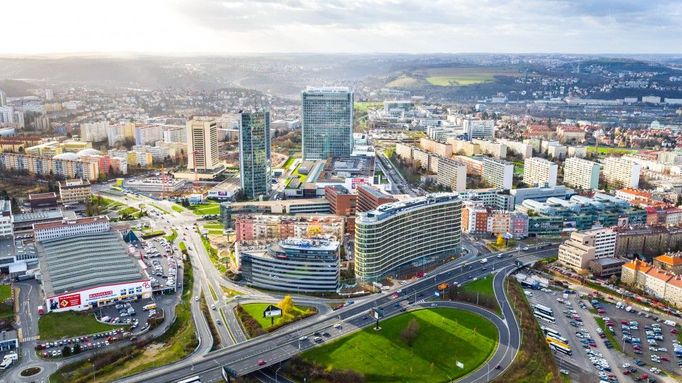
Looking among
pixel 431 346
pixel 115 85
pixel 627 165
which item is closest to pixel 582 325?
pixel 431 346

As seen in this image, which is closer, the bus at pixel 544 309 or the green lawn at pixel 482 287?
the bus at pixel 544 309

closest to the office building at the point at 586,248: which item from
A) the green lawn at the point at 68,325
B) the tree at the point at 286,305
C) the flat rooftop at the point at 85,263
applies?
the tree at the point at 286,305

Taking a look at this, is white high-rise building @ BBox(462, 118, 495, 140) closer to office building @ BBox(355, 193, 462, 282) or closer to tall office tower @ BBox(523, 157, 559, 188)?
tall office tower @ BBox(523, 157, 559, 188)

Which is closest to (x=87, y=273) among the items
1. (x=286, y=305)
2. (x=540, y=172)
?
(x=286, y=305)

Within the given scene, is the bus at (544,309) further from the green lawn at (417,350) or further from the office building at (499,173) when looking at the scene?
the office building at (499,173)

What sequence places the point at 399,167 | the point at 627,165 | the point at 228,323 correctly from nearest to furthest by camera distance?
the point at 228,323
the point at 627,165
the point at 399,167

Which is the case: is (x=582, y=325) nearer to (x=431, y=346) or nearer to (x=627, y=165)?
(x=431, y=346)
